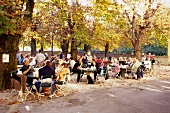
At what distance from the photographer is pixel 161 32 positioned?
1080 inches

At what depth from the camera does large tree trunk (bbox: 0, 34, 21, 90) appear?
42.8 feet

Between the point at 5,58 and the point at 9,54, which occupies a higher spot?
the point at 9,54

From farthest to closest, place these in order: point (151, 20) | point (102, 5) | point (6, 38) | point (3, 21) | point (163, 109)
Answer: point (151, 20) → point (102, 5) → point (6, 38) → point (163, 109) → point (3, 21)

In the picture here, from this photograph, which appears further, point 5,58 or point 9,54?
point 9,54

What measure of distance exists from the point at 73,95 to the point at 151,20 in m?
15.9

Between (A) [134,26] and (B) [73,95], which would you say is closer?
(B) [73,95]

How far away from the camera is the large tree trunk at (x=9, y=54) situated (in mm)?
13031

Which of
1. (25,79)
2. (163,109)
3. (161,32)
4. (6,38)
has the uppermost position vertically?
(161,32)

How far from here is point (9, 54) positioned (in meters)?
13.3

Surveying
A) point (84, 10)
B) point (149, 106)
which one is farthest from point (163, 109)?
point (84, 10)

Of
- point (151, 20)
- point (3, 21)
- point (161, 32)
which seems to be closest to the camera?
point (3, 21)

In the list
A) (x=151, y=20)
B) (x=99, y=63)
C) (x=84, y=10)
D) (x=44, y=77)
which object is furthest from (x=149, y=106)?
(x=151, y=20)

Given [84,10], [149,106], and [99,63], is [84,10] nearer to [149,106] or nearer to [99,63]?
[99,63]

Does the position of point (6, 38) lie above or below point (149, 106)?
above
